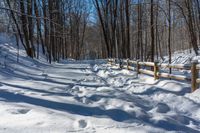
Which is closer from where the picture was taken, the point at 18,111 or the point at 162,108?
the point at 18,111

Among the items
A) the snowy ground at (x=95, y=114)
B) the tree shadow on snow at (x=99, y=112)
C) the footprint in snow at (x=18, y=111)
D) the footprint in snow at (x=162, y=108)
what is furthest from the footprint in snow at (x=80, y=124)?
the footprint in snow at (x=162, y=108)

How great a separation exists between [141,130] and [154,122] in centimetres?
62

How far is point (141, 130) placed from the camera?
4.70 meters

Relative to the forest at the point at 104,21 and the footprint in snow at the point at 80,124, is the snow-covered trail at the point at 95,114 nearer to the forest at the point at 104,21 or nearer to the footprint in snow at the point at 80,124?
the footprint in snow at the point at 80,124

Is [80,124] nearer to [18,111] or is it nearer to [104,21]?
[18,111]

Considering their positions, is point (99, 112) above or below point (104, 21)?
below

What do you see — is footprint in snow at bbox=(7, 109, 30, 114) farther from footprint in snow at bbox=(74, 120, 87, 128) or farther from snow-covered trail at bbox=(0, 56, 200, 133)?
footprint in snow at bbox=(74, 120, 87, 128)

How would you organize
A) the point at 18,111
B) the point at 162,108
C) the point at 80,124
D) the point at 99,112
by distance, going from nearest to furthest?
the point at 80,124 → the point at 18,111 → the point at 99,112 → the point at 162,108

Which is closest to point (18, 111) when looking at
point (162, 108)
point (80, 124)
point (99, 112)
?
point (80, 124)

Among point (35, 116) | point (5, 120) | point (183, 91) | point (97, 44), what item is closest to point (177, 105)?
point (183, 91)

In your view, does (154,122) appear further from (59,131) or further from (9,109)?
(9,109)

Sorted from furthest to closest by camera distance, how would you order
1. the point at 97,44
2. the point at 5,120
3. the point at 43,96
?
the point at 97,44 < the point at 43,96 < the point at 5,120

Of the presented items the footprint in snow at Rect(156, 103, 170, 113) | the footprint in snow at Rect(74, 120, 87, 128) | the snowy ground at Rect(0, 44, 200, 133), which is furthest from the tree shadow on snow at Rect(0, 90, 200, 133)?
the footprint in snow at Rect(156, 103, 170, 113)

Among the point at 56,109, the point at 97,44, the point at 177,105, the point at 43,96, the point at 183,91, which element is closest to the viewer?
the point at 56,109
